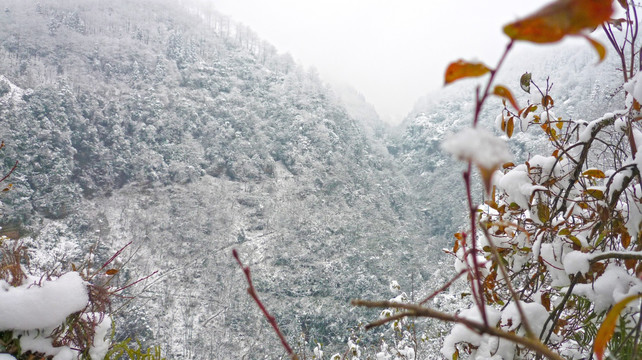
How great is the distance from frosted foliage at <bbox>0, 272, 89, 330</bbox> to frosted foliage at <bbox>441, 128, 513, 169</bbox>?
0.61 metres

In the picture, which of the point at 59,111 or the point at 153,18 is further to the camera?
the point at 153,18

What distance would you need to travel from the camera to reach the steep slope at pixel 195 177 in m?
22.0

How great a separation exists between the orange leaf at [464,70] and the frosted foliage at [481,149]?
6 cm

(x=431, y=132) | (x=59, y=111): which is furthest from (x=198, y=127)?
(x=431, y=132)

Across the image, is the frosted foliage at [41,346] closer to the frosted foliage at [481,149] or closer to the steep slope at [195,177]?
the frosted foliage at [481,149]

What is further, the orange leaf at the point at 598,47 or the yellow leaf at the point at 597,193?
the yellow leaf at the point at 597,193

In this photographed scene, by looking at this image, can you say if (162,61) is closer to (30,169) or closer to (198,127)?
(198,127)

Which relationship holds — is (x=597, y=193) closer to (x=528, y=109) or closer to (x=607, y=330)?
(x=528, y=109)

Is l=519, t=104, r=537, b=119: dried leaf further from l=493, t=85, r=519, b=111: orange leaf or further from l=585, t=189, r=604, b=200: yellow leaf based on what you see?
l=493, t=85, r=519, b=111: orange leaf

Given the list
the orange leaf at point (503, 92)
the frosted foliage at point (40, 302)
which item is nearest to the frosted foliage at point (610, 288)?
the orange leaf at point (503, 92)

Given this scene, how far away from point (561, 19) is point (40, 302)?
65 cm

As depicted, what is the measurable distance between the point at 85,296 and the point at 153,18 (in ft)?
154

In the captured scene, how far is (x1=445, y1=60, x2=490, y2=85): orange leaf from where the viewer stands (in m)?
0.17

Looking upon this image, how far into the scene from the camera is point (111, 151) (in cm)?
2678
